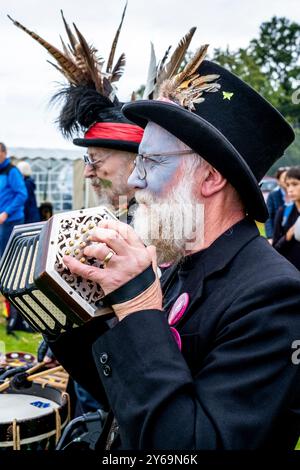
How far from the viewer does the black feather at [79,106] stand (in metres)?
3.16

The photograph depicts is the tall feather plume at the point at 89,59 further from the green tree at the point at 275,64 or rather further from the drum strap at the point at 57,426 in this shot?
the green tree at the point at 275,64

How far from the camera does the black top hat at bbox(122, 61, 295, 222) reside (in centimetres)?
158

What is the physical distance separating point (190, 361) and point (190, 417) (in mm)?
221

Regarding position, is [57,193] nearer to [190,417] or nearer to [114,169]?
[114,169]

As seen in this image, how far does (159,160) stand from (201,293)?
0.44 meters

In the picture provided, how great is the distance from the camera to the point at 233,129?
64.6 inches

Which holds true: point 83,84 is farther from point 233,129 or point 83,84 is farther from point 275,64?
point 275,64

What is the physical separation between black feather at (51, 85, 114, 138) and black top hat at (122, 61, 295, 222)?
147cm

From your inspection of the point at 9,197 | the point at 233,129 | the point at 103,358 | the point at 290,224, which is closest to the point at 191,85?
the point at 233,129

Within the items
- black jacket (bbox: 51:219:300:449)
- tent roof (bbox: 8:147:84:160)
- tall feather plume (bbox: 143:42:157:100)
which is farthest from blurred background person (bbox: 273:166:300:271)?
tent roof (bbox: 8:147:84:160)

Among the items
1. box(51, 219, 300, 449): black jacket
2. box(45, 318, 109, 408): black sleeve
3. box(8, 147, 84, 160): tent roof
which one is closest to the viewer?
box(51, 219, 300, 449): black jacket

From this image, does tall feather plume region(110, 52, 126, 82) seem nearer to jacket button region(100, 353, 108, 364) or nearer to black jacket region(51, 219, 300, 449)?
black jacket region(51, 219, 300, 449)

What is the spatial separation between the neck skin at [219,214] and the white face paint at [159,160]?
0.47ft
